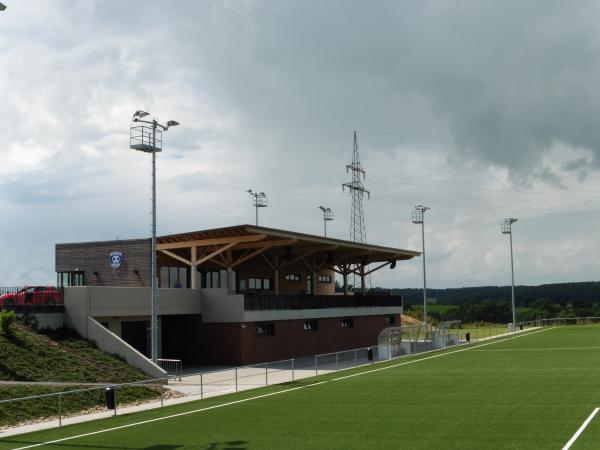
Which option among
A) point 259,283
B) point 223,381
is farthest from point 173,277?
point 223,381

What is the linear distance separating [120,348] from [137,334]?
7.56 meters

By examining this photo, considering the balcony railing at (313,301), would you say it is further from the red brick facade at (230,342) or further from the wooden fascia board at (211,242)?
the wooden fascia board at (211,242)

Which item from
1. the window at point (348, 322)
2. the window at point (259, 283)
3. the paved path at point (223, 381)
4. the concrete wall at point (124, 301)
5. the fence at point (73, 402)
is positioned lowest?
the paved path at point (223, 381)

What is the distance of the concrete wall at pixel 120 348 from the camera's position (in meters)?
34.4

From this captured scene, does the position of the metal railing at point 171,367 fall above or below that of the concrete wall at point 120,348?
below

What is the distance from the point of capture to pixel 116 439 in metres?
19.7

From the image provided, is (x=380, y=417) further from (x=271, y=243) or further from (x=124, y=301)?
(x=271, y=243)

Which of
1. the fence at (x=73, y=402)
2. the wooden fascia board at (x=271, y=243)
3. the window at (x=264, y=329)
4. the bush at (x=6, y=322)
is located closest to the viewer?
the fence at (x=73, y=402)

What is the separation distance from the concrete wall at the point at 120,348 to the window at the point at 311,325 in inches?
732

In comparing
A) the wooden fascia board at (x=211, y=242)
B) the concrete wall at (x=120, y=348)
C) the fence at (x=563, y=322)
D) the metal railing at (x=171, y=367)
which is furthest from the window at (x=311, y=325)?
the fence at (x=563, y=322)

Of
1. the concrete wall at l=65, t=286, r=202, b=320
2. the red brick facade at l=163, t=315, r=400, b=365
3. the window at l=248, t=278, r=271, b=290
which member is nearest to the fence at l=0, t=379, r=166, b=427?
the concrete wall at l=65, t=286, r=202, b=320

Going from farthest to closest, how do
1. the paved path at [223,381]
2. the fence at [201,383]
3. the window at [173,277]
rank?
the window at [173,277] → the fence at [201,383] → the paved path at [223,381]

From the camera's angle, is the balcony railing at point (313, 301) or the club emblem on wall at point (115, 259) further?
the club emblem on wall at point (115, 259)

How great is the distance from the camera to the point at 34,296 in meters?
38.7
